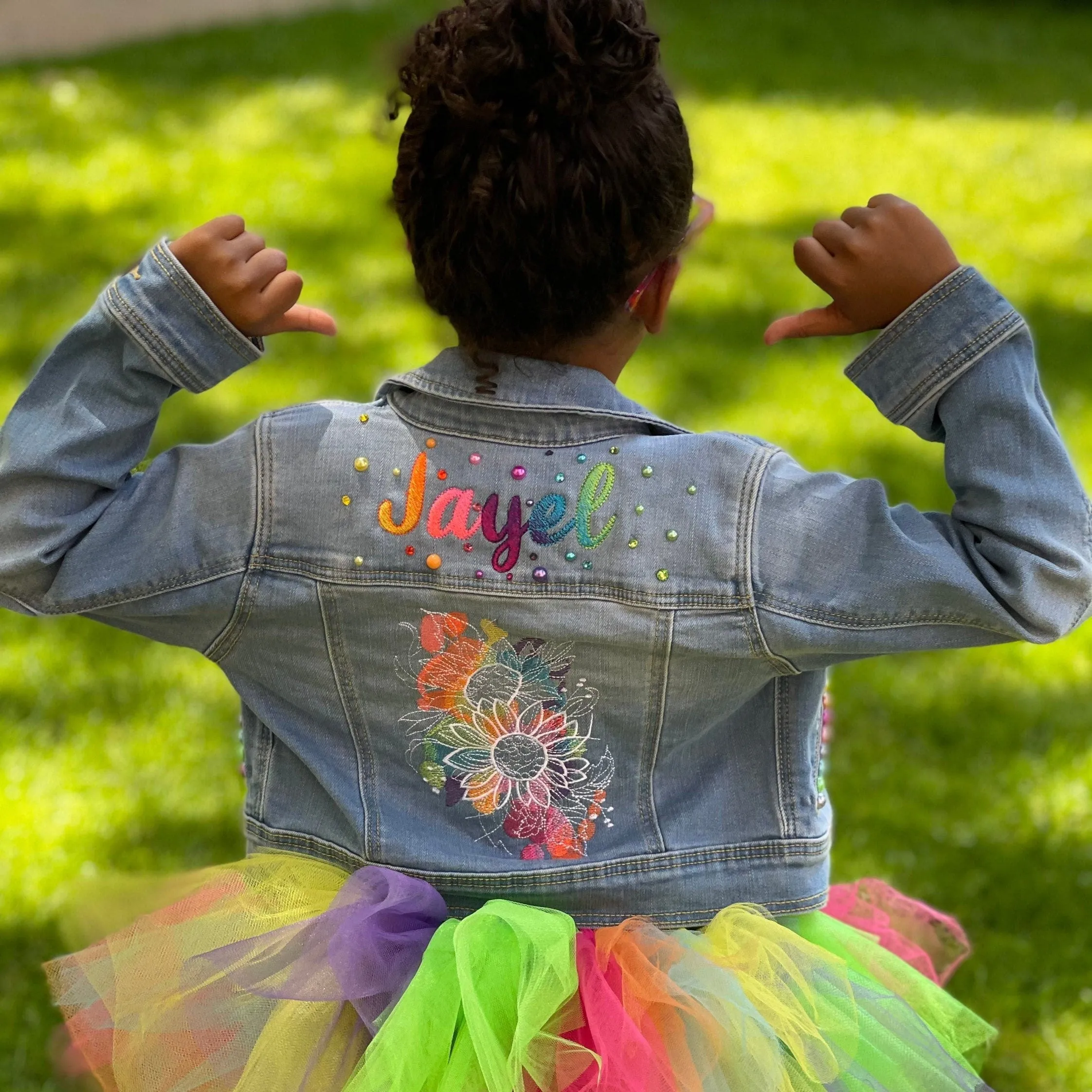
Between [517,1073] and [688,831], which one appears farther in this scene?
[688,831]

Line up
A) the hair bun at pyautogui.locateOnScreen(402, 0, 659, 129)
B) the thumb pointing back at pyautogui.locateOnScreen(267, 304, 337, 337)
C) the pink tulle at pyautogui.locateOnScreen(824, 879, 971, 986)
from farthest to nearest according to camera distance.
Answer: the pink tulle at pyautogui.locateOnScreen(824, 879, 971, 986), the thumb pointing back at pyautogui.locateOnScreen(267, 304, 337, 337), the hair bun at pyautogui.locateOnScreen(402, 0, 659, 129)

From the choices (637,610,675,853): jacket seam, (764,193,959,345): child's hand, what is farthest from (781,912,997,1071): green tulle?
(764,193,959,345): child's hand

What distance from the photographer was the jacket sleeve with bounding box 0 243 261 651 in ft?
4.04

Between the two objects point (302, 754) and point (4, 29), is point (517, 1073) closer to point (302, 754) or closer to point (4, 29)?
point (302, 754)

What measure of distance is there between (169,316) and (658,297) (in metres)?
0.45

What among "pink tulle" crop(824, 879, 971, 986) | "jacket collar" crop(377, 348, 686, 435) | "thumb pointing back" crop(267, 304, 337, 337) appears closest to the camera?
"jacket collar" crop(377, 348, 686, 435)

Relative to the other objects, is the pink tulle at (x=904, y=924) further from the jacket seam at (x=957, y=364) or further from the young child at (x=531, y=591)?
the jacket seam at (x=957, y=364)

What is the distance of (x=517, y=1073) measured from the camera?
3.90 ft

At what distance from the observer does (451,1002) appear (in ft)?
4.05

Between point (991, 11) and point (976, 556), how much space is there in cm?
816

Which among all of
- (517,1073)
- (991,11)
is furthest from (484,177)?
(991,11)

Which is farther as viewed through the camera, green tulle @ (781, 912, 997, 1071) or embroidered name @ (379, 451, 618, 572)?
green tulle @ (781, 912, 997, 1071)

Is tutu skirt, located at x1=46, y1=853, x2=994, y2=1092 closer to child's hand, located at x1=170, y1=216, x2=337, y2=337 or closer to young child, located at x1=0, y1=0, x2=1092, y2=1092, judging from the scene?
young child, located at x1=0, y1=0, x2=1092, y2=1092

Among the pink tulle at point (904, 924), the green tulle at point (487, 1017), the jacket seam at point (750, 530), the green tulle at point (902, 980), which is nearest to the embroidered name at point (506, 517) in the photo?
the jacket seam at point (750, 530)
